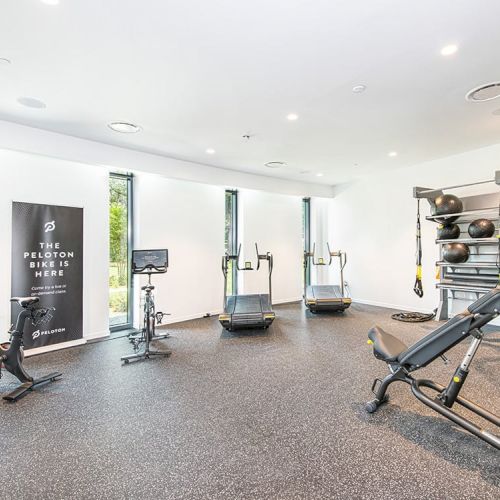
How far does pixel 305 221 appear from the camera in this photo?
9.00 m

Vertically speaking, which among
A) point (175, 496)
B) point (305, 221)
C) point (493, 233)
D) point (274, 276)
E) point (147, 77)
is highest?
point (147, 77)

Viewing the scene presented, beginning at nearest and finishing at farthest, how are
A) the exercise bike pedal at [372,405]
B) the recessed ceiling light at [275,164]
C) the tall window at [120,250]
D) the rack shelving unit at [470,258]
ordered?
the exercise bike pedal at [372,405], the rack shelving unit at [470,258], the tall window at [120,250], the recessed ceiling light at [275,164]

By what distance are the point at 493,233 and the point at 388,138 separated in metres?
2.33

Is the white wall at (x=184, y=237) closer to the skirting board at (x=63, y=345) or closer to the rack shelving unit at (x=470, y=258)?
the skirting board at (x=63, y=345)

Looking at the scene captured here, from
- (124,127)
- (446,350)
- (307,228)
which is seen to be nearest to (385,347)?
(446,350)

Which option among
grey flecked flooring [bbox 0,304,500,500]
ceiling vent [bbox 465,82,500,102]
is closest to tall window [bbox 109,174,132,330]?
grey flecked flooring [bbox 0,304,500,500]

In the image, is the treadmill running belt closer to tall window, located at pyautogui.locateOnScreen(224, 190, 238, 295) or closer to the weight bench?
tall window, located at pyautogui.locateOnScreen(224, 190, 238, 295)

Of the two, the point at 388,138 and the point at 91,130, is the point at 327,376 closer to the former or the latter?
the point at 388,138

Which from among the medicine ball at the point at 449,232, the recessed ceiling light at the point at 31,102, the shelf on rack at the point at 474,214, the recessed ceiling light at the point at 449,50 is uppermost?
the recessed ceiling light at the point at 31,102

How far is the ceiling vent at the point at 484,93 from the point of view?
3.41 m

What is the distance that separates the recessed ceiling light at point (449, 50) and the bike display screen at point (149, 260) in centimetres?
393

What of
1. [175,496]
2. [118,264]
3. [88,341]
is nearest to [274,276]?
[118,264]

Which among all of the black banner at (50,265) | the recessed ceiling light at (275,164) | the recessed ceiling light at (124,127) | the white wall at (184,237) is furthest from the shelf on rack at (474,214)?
the black banner at (50,265)

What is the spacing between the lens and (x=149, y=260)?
4.56m
